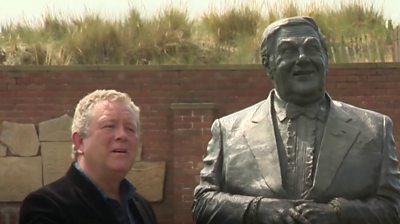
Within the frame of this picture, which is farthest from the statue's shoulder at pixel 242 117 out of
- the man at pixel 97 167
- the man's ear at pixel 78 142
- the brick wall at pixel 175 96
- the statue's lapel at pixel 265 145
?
the brick wall at pixel 175 96

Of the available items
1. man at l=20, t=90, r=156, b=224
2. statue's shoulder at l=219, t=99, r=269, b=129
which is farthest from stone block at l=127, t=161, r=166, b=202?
man at l=20, t=90, r=156, b=224

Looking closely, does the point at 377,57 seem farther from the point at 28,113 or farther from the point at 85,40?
the point at 28,113

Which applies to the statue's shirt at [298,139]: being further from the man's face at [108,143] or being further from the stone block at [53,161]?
the stone block at [53,161]

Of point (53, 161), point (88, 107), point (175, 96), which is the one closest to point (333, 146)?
point (88, 107)

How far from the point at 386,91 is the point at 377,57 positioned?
2439 millimetres

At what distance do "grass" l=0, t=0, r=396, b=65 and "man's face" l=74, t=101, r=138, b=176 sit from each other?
8.65 m

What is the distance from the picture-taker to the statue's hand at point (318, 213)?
4371 mm

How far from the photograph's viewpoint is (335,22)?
45.1 feet

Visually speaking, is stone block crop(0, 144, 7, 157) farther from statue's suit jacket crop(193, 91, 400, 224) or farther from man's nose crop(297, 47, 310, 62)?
man's nose crop(297, 47, 310, 62)

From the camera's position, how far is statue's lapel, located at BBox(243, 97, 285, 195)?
4574 mm

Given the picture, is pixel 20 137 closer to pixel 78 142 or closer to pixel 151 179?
pixel 151 179

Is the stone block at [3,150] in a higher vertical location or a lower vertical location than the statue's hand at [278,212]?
lower

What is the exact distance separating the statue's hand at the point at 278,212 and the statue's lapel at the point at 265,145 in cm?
9

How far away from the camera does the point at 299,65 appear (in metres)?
4.62
